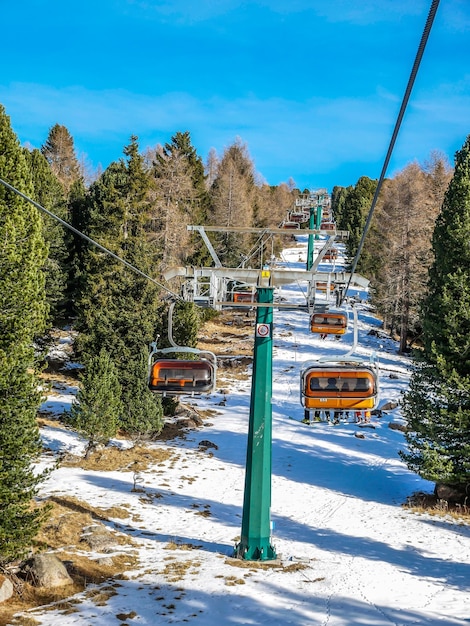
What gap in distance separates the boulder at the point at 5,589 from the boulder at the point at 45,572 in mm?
538

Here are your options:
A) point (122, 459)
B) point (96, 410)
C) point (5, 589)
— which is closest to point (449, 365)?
point (96, 410)

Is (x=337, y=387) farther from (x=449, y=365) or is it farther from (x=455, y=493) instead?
(x=455, y=493)

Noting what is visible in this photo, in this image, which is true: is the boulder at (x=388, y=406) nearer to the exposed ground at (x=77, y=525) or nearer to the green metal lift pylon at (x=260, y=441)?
the exposed ground at (x=77, y=525)

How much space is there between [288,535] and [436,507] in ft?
19.8

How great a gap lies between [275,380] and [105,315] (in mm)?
12795

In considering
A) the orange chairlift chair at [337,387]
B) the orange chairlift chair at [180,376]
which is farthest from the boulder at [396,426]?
the orange chairlift chair at [180,376]

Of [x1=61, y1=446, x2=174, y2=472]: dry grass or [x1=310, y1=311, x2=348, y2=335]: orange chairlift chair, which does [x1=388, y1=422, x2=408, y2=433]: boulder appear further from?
[x1=61, y1=446, x2=174, y2=472]: dry grass

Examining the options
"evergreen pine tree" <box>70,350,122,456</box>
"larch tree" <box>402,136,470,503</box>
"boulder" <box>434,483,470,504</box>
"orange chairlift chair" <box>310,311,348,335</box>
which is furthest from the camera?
"evergreen pine tree" <box>70,350,122,456</box>

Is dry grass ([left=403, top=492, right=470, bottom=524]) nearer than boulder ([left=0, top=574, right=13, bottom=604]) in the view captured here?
No

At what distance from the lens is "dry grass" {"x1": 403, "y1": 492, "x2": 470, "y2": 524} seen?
57.0 ft

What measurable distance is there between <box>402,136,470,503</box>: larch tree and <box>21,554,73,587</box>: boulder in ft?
38.0

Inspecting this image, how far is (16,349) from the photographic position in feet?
35.1

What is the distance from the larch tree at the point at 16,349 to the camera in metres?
10.4

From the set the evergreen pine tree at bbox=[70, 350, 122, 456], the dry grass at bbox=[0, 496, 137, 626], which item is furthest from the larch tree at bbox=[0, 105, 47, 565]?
the evergreen pine tree at bbox=[70, 350, 122, 456]
